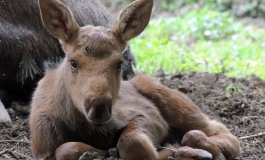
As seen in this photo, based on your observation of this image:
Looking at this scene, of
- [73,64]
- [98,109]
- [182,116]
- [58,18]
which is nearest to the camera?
[98,109]

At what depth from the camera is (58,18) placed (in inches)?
221

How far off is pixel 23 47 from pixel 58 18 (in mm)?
2624

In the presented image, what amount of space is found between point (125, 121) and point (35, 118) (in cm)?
73

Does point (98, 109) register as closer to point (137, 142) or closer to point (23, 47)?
point (137, 142)

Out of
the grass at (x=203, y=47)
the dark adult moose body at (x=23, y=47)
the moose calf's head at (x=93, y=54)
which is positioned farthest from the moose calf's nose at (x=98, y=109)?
the grass at (x=203, y=47)

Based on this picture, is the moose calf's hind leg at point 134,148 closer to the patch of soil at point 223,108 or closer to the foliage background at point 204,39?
the patch of soil at point 223,108

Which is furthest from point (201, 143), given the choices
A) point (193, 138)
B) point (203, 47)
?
point (203, 47)

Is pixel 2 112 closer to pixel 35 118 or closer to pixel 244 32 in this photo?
pixel 35 118

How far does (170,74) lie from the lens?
388 inches

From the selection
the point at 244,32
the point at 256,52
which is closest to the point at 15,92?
the point at 256,52

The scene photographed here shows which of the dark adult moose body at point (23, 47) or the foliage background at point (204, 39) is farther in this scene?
the foliage background at point (204, 39)

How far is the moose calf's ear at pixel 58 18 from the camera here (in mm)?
5549

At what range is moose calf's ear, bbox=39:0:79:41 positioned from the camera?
555cm

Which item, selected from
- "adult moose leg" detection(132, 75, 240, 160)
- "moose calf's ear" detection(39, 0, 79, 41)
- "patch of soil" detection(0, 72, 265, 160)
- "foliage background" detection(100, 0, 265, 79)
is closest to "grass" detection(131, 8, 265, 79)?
"foliage background" detection(100, 0, 265, 79)
